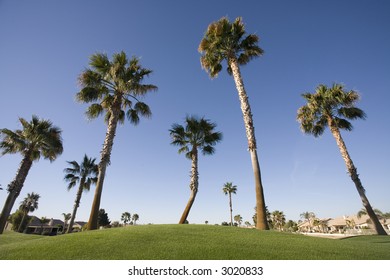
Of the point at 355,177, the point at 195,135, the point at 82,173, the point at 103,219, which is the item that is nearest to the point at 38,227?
the point at 103,219

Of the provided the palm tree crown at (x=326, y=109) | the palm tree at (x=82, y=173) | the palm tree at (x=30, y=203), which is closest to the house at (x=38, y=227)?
the palm tree at (x=30, y=203)

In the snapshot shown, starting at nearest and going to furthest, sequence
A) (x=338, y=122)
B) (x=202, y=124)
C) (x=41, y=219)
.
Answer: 1. (x=338, y=122)
2. (x=202, y=124)
3. (x=41, y=219)

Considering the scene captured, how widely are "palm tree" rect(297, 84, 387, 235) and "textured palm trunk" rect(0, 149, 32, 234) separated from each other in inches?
993

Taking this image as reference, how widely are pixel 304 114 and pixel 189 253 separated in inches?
747

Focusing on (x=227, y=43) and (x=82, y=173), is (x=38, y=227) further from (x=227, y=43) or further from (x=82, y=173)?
(x=227, y=43)

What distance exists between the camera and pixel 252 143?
41.3 feet

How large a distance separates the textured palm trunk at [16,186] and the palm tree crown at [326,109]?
994 inches

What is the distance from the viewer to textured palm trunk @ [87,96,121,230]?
11000mm

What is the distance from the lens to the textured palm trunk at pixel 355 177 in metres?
14.1

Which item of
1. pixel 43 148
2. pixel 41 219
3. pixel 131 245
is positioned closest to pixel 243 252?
pixel 131 245
